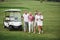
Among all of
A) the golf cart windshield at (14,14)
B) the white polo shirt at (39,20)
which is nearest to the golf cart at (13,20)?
the golf cart windshield at (14,14)

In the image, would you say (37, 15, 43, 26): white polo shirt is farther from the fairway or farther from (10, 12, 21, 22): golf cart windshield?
(10, 12, 21, 22): golf cart windshield

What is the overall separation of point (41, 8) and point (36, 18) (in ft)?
0.46

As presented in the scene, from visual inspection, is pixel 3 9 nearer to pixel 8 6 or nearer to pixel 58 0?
pixel 8 6

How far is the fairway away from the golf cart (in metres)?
0.05

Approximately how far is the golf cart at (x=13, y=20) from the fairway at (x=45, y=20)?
48mm

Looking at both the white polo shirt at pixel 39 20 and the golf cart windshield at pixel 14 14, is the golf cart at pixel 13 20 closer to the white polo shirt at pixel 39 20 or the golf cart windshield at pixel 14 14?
the golf cart windshield at pixel 14 14

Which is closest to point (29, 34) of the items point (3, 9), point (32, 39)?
point (32, 39)

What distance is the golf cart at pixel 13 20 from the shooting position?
234 inches

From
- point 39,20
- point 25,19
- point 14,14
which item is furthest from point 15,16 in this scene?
point 39,20

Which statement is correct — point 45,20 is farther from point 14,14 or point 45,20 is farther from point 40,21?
point 14,14

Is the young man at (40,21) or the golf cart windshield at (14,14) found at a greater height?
the golf cart windshield at (14,14)

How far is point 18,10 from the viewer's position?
19.6ft

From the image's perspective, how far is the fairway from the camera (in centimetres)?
593

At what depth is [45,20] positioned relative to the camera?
5.95 m
